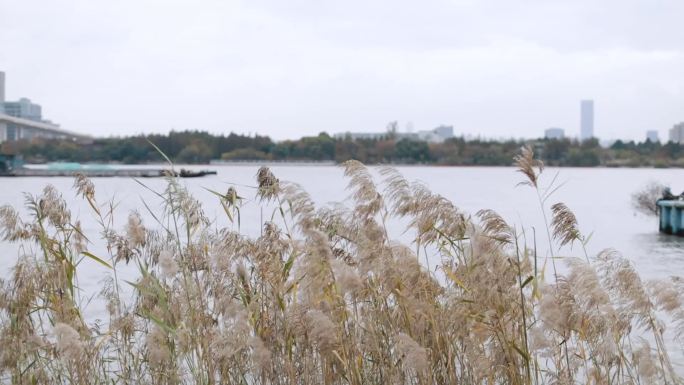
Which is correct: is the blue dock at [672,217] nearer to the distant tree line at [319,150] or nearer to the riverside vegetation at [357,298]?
the riverside vegetation at [357,298]

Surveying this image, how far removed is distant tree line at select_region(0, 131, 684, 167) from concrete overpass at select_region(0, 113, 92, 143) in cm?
219

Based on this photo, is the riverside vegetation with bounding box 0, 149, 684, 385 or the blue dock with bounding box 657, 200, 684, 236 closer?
the riverside vegetation with bounding box 0, 149, 684, 385

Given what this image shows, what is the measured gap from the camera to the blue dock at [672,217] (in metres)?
35.5

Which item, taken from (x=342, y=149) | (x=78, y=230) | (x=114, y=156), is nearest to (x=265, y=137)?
(x=342, y=149)

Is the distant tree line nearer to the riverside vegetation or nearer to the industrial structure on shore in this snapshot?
Result: the industrial structure on shore

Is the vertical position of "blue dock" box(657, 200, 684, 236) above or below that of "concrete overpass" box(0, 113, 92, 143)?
below

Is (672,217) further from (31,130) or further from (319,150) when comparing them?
(31,130)

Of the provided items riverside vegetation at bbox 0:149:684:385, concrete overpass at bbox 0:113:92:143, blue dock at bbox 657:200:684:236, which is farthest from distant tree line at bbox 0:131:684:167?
riverside vegetation at bbox 0:149:684:385

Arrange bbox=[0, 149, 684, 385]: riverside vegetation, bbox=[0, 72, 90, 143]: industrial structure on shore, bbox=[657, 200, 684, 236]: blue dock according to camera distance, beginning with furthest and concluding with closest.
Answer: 1. bbox=[0, 72, 90, 143]: industrial structure on shore
2. bbox=[657, 200, 684, 236]: blue dock
3. bbox=[0, 149, 684, 385]: riverside vegetation

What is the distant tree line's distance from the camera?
15588 centimetres

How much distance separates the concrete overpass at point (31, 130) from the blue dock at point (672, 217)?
10384 centimetres

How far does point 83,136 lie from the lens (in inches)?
6575

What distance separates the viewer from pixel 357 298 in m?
5.38

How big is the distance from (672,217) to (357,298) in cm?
3371
